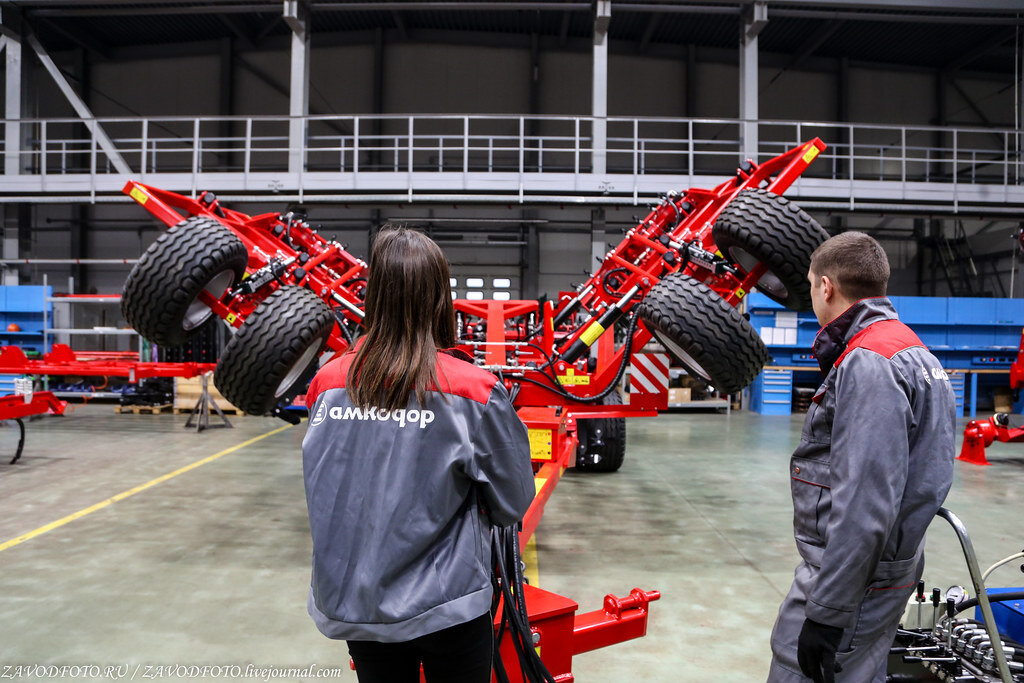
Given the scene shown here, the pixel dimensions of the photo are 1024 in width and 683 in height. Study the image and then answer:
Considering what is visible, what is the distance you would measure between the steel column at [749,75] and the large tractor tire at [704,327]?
8.74 m

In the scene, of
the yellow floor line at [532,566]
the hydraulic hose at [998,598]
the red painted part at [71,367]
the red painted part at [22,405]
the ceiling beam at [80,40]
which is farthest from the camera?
the ceiling beam at [80,40]

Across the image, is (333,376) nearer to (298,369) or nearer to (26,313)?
(298,369)

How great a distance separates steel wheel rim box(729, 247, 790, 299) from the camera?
447 centimetres

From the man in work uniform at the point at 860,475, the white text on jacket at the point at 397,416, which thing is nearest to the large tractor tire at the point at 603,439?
the man in work uniform at the point at 860,475

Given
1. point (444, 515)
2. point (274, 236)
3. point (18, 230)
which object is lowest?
point (444, 515)

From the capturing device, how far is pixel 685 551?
4.69 m

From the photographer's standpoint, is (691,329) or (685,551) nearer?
(691,329)

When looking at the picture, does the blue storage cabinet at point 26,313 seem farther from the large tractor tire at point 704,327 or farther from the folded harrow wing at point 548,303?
the large tractor tire at point 704,327

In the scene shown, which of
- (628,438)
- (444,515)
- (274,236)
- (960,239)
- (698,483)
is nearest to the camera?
(444,515)

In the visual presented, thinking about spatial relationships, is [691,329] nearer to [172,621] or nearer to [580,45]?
[172,621]

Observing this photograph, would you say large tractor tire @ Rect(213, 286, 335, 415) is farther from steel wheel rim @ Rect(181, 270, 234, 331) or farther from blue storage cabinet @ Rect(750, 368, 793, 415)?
blue storage cabinet @ Rect(750, 368, 793, 415)

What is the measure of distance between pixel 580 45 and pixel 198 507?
15875 mm

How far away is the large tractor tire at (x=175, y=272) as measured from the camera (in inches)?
167

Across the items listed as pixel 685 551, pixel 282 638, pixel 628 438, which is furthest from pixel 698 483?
pixel 282 638
